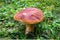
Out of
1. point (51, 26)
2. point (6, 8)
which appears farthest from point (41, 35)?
point (6, 8)

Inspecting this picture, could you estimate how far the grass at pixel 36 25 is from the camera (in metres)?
3.32

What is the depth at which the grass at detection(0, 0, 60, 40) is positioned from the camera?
3324 mm

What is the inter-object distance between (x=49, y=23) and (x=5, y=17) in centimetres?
89

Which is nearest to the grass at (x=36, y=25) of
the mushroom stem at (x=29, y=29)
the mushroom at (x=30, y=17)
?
the mushroom stem at (x=29, y=29)

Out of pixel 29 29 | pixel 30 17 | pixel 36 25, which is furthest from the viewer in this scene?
pixel 36 25

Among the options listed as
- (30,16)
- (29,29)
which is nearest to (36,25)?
(29,29)

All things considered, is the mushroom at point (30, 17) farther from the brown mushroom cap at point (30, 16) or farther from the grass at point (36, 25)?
the grass at point (36, 25)

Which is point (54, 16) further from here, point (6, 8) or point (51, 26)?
point (6, 8)

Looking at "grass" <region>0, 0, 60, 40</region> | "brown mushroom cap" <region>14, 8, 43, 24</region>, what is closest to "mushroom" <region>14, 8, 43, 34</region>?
"brown mushroom cap" <region>14, 8, 43, 24</region>

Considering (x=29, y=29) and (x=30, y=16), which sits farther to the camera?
(x=29, y=29)

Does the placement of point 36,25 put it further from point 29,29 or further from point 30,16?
point 30,16

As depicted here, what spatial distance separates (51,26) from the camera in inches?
137

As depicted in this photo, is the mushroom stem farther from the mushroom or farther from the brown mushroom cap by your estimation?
the brown mushroom cap

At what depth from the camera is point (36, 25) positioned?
135 inches
